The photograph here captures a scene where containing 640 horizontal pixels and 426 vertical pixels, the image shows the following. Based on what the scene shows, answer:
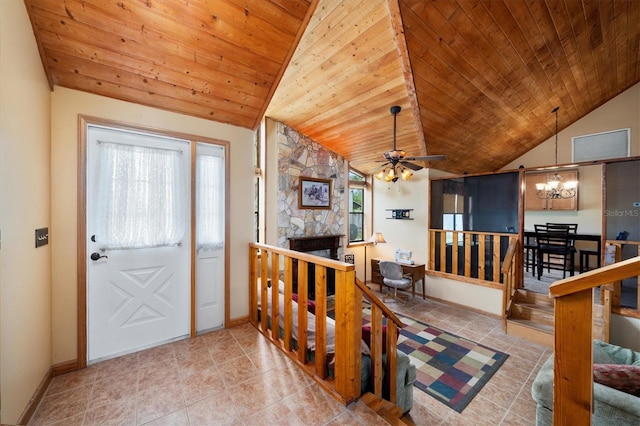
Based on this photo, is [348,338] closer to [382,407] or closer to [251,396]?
[382,407]

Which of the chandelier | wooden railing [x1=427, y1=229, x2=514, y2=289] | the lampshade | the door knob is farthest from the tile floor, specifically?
the chandelier

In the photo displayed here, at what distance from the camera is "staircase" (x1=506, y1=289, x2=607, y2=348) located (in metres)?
3.30

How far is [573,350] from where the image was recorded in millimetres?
871

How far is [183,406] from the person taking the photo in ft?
5.58

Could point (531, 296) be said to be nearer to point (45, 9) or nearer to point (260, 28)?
point (260, 28)

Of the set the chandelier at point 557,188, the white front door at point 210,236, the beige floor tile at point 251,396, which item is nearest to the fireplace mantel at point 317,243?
the white front door at point 210,236

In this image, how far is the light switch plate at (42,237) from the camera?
1.73m

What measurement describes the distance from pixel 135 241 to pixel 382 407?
246cm

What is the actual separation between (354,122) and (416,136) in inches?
41.6

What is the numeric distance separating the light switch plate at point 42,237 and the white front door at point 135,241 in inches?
11.0

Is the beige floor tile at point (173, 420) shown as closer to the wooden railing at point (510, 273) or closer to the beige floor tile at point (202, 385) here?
the beige floor tile at point (202, 385)

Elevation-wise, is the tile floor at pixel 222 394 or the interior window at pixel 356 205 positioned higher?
the interior window at pixel 356 205

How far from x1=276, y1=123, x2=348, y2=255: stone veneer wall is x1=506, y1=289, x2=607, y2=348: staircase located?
10.1 feet

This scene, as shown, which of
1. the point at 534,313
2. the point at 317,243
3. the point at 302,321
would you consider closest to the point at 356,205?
the point at 317,243
